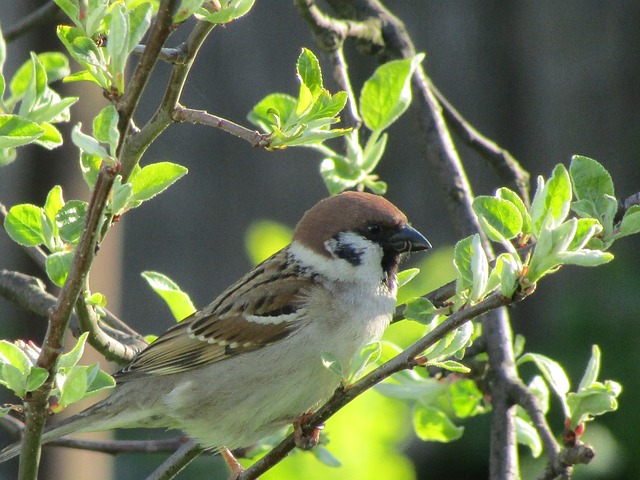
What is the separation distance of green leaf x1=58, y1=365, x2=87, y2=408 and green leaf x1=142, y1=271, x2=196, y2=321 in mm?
603

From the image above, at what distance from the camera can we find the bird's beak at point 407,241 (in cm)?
201

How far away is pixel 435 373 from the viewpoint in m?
1.79

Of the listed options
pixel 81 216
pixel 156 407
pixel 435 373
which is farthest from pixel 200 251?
pixel 81 216

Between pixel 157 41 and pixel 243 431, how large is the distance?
1.17 metres

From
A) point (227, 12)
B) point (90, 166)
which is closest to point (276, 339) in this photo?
point (90, 166)

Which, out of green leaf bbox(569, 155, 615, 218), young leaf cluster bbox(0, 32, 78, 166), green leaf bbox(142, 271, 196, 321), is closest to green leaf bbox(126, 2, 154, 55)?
young leaf cluster bbox(0, 32, 78, 166)

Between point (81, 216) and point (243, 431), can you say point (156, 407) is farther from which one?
point (81, 216)

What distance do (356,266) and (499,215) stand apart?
97 cm

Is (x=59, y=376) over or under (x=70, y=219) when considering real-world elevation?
under

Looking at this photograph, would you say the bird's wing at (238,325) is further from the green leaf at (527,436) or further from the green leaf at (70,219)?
the green leaf at (70,219)

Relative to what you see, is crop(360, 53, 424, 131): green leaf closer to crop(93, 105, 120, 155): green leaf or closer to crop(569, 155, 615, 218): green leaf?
crop(569, 155, 615, 218): green leaf

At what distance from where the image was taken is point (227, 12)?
1.03 meters

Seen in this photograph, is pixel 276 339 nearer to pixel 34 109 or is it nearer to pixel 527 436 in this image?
pixel 527 436

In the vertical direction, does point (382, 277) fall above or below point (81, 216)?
below
